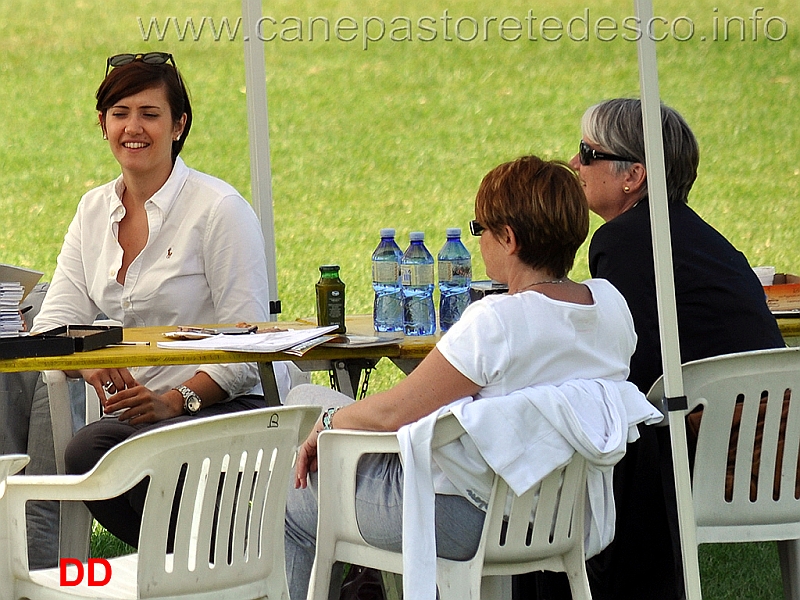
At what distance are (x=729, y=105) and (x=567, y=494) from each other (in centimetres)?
1102

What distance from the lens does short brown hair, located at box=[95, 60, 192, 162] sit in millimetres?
3889

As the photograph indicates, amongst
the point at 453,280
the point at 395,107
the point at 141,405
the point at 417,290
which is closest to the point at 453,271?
the point at 453,280

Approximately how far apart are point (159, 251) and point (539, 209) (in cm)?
154

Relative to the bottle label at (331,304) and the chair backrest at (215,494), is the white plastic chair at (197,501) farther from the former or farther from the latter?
the bottle label at (331,304)

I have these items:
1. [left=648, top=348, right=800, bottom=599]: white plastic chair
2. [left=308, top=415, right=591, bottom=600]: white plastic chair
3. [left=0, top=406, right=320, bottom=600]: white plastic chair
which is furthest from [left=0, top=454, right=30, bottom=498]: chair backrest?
[left=648, top=348, right=800, bottom=599]: white plastic chair

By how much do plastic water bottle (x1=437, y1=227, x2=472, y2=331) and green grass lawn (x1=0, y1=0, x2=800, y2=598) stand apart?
6.45m

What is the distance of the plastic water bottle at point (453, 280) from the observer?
3625 mm

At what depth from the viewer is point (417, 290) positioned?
361cm

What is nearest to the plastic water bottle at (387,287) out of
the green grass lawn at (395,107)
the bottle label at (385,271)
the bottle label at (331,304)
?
the bottle label at (385,271)

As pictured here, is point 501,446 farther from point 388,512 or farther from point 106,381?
point 106,381

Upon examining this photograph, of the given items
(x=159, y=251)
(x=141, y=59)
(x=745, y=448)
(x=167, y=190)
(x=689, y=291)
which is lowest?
(x=745, y=448)

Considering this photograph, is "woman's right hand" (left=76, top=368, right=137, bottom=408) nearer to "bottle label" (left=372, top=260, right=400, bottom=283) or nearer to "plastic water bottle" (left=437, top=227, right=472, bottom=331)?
"bottle label" (left=372, top=260, right=400, bottom=283)

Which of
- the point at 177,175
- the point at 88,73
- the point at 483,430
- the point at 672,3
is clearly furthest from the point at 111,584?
the point at 672,3

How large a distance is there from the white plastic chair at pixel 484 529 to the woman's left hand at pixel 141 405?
3.20 feet
